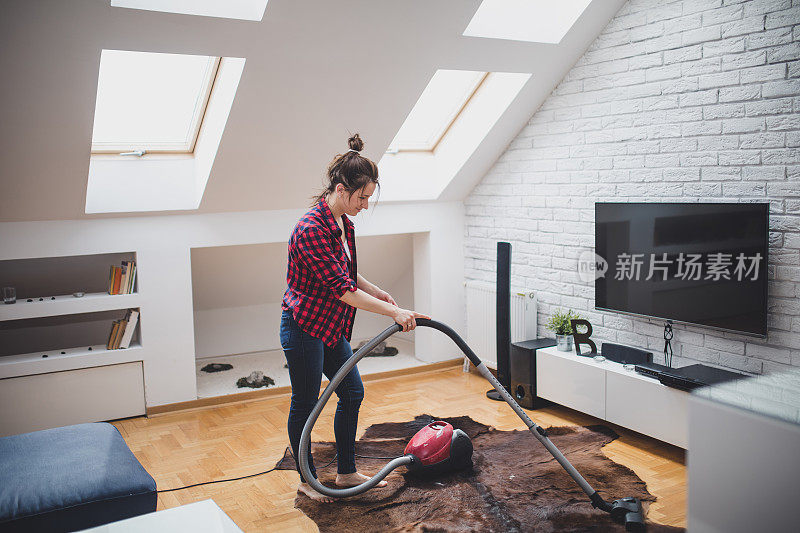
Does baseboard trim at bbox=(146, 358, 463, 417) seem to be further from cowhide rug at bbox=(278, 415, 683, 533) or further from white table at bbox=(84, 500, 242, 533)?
white table at bbox=(84, 500, 242, 533)

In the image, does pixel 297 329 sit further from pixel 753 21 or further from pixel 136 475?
pixel 753 21

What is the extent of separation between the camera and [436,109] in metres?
4.98

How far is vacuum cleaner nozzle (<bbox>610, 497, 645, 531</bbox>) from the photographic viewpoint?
265 cm

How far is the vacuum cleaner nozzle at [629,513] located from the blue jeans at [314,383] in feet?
3.78

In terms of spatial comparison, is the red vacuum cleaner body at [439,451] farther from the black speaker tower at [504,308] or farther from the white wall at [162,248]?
the white wall at [162,248]

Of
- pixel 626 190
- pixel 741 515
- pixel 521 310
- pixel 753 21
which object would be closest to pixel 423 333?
pixel 521 310

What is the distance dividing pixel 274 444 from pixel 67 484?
1650mm

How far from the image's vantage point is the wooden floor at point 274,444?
2.99m

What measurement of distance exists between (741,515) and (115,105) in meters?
3.96

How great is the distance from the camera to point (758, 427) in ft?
3.16

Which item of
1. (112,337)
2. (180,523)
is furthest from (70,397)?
(180,523)

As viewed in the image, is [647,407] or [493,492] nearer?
[493,492]

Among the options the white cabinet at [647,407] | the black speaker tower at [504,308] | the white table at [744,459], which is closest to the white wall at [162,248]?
the black speaker tower at [504,308]

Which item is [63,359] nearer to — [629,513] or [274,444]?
[274,444]
